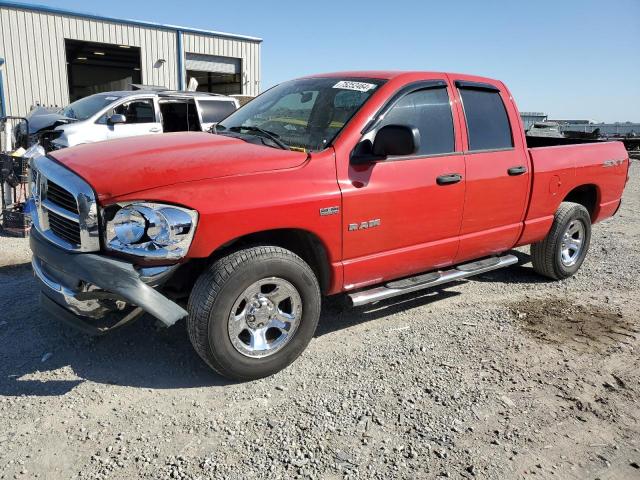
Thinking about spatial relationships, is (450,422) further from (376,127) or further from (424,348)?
(376,127)

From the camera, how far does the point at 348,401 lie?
3.06 metres

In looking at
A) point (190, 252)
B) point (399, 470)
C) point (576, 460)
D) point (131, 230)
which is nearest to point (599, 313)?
point (576, 460)

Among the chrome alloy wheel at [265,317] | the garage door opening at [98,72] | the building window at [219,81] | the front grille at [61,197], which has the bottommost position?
the chrome alloy wheel at [265,317]

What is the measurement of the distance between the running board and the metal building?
16967mm

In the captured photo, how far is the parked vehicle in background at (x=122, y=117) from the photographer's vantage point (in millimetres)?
9258

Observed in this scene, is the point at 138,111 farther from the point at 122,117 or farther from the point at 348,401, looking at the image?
the point at 348,401

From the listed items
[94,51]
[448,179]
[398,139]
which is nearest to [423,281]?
[448,179]

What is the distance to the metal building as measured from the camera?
16375mm

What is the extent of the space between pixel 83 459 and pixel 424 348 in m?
2.35

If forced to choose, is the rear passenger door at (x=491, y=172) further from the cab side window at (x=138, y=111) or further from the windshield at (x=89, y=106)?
the windshield at (x=89, y=106)

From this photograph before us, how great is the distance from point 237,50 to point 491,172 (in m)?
20.2

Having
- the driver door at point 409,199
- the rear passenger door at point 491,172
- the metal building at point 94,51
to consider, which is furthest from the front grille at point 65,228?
the metal building at point 94,51

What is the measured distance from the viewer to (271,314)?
325 cm

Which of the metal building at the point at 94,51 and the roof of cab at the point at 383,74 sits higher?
the metal building at the point at 94,51
